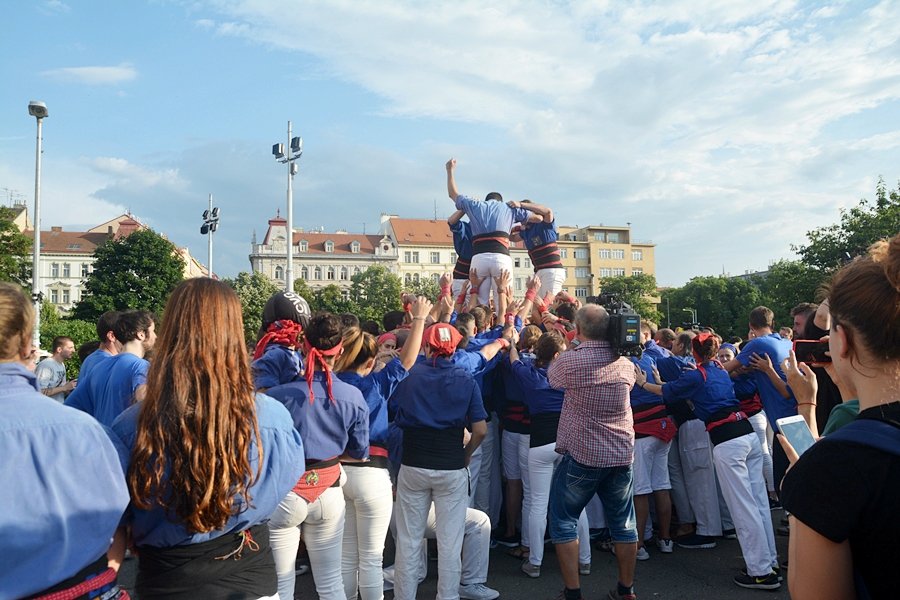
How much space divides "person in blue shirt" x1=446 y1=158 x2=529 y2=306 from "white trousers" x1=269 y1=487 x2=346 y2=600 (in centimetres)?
549

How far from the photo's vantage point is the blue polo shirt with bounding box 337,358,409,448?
4789 millimetres

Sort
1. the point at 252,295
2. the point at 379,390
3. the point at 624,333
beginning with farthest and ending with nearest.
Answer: the point at 252,295 < the point at 379,390 < the point at 624,333

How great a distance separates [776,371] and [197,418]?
18.3ft

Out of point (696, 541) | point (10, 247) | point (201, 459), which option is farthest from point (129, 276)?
point (201, 459)

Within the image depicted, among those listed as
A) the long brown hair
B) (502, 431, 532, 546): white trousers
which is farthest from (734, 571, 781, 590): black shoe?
the long brown hair

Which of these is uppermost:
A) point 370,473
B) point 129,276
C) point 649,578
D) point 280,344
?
point 129,276

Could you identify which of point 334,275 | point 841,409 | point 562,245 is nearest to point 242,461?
point 841,409

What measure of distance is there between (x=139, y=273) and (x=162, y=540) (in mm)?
50104

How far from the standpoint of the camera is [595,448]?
4.78 meters

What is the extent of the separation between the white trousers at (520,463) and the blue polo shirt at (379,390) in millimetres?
1709

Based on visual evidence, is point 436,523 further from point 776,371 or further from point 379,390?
point 776,371

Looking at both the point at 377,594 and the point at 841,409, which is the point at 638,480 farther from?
the point at 841,409

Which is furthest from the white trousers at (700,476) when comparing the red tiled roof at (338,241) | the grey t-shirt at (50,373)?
the red tiled roof at (338,241)

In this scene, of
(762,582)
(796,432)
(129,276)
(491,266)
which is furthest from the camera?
(129,276)
